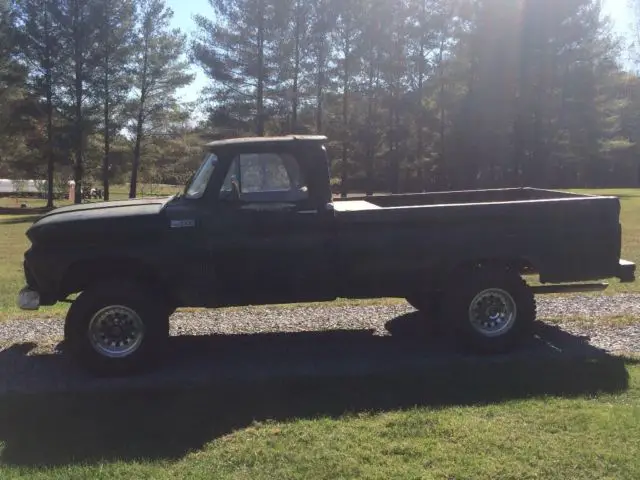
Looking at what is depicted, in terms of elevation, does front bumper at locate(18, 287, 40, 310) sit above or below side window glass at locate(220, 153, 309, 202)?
below

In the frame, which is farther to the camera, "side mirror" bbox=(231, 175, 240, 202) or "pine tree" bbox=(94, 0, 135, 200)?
"pine tree" bbox=(94, 0, 135, 200)

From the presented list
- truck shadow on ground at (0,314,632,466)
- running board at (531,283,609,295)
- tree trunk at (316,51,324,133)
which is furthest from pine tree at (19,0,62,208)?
running board at (531,283,609,295)

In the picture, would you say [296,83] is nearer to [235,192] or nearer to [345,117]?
[345,117]

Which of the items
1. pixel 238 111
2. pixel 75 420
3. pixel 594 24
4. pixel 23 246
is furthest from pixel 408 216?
pixel 594 24

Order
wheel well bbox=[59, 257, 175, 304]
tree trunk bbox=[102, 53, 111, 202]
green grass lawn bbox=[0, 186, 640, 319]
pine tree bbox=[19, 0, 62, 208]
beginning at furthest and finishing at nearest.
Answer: tree trunk bbox=[102, 53, 111, 202]
pine tree bbox=[19, 0, 62, 208]
green grass lawn bbox=[0, 186, 640, 319]
wheel well bbox=[59, 257, 175, 304]

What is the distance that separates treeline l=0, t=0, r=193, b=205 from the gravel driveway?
34396 mm

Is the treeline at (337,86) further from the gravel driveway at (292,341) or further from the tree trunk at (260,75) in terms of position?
the gravel driveway at (292,341)

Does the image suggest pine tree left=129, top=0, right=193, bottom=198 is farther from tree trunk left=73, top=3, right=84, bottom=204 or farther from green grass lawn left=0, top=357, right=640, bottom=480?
green grass lawn left=0, top=357, right=640, bottom=480

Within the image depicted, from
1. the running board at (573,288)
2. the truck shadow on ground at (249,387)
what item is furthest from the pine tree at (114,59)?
the running board at (573,288)

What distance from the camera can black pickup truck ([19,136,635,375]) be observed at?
6.24 m

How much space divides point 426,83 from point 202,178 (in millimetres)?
38353

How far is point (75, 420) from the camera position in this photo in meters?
5.21

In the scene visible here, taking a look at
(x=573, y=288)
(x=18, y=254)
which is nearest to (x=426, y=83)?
(x=18, y=254)

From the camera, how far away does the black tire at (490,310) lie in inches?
264
